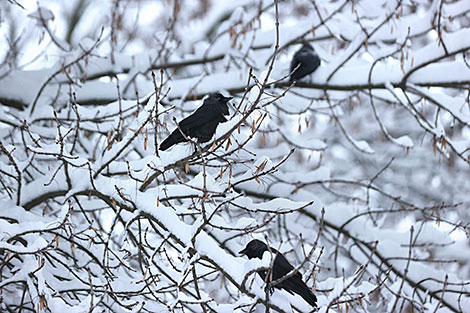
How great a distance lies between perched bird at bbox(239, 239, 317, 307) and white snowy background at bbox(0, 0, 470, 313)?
80mm

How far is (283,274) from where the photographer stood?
2896 mm

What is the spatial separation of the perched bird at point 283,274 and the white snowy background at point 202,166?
0.08m

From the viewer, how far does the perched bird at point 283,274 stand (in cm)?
271

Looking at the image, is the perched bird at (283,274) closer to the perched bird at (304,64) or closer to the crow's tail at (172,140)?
the crow's tail at (172,140)

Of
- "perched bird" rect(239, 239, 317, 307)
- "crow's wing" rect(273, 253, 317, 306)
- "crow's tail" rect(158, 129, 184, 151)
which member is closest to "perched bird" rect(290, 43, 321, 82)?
"crow's tail" rect(158, 129, 184, 151)

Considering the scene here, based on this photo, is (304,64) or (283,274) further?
(304,64)

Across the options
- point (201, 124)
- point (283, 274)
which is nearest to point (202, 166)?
point (201, 124)

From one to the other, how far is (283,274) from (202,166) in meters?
1.16

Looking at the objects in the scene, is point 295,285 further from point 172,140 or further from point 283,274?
point 172,140

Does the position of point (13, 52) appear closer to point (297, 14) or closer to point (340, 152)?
point (297, 14)

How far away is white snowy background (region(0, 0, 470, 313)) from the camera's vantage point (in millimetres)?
2773

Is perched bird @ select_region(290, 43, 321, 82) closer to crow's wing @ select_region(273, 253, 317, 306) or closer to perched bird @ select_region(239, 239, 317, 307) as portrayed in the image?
perched bird @ select_region(239, 239, 317, 307)

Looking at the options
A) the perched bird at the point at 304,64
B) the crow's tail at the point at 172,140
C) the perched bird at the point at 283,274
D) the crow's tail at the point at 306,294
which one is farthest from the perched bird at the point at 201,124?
the perched bird at the point at 304,64

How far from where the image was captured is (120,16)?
4.52m
